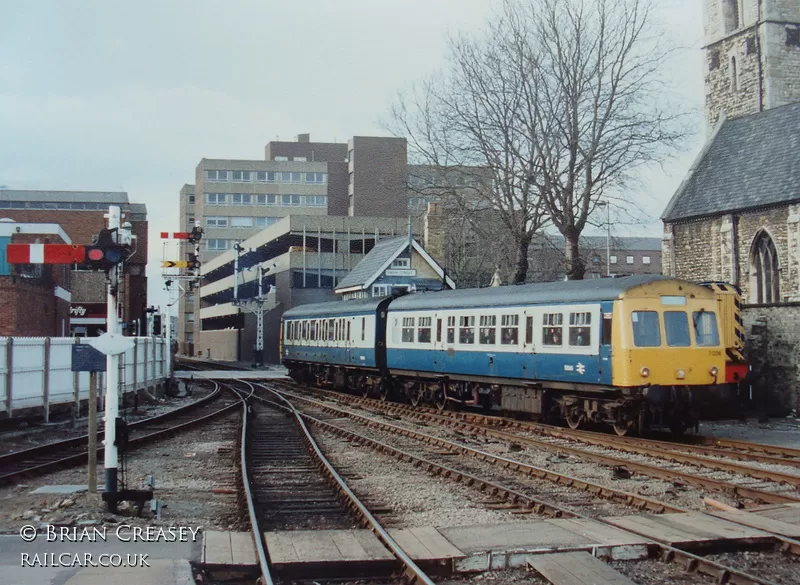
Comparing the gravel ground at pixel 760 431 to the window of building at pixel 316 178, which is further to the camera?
the window of building at pixel 316 178

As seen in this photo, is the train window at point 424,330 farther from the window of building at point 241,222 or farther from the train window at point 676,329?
the window of building at point 241,222

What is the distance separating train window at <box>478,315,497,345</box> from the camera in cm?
1978

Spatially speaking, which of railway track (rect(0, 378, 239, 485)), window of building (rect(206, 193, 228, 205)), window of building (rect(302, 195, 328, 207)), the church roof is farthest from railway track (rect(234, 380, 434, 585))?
window of building (rect(206, 193, 228, 205))

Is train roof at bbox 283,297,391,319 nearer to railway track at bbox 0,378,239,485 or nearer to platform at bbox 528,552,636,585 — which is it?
railway track at bbox 0,378,239,485

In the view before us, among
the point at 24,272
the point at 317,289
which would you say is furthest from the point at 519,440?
the point at 317,289

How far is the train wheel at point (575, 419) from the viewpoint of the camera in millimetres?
17672

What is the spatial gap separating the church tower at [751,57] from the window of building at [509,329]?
87.1 ft

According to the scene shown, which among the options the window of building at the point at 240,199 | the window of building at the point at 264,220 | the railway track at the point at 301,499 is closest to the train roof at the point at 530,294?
the railway track at the point at 301,499

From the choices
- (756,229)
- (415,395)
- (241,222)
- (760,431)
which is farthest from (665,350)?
(241,222)

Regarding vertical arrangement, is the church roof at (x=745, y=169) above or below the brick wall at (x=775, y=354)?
above

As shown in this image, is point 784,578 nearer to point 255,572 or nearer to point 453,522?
point 453,522

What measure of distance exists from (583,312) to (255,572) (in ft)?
35.6

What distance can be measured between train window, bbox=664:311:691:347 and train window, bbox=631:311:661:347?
0.21 meters

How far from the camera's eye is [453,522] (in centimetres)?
901
